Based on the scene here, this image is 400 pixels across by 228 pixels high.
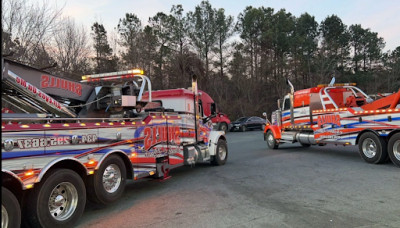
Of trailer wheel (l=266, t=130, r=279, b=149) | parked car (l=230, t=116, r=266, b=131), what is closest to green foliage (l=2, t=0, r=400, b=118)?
parked car (l=230, t=116, r=266, b=131)

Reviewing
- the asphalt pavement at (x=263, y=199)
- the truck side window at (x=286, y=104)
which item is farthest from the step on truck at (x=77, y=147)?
Result: the truck side window at (x=286, y=104)

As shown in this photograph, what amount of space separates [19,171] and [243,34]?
145 feet

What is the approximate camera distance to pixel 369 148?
10.0m

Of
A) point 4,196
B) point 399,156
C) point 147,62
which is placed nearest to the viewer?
point 4,196

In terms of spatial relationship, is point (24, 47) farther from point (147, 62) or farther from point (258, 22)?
point (258, 22)

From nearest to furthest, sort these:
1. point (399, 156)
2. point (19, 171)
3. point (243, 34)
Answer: point (19, 171) < point (399, 156) < point (243, 34)

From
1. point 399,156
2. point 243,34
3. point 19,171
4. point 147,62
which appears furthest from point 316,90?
point 243,34

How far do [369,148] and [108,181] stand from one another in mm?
8295

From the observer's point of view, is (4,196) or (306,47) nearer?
(4,196)

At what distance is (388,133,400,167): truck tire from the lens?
8977 mm

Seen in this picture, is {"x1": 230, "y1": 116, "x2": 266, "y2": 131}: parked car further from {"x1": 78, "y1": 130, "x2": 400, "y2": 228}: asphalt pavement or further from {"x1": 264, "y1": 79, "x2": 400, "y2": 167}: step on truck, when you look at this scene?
{"x1": 78, "y1": 130, "x2": 400, "y2": 228}: asphalt pavement

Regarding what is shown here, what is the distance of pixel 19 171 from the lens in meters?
3.93

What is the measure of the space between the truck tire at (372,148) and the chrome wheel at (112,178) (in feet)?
25.4

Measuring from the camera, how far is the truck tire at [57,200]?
421 cm
